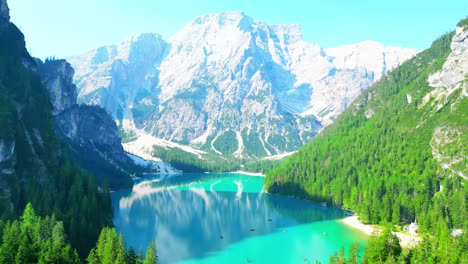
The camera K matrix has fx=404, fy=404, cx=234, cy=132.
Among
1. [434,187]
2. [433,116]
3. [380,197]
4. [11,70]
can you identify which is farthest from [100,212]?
[433,116]

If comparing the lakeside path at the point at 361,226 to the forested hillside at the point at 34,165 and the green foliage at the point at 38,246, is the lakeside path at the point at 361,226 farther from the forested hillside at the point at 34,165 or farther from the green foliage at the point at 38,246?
the green foliage at the point at 38,246

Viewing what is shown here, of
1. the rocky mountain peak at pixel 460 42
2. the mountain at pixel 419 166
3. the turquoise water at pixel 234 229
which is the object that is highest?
the rocky mountain peak at pixel 460 42

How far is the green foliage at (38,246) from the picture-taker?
210 ft

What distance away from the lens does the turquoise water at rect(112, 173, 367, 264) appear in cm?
9794

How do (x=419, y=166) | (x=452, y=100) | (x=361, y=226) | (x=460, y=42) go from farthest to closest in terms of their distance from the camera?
(x=460, y=42) → (x=452, y=100) → (x=419, y=166) → (x=361, y=226)

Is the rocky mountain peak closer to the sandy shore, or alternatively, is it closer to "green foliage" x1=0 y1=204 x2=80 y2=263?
the sandy shore

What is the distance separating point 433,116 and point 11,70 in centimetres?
16704

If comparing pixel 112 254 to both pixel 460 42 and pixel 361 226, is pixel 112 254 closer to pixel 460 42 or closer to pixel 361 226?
pixel 361 226

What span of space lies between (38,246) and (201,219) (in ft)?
261

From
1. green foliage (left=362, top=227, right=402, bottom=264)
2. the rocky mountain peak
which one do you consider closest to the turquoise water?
green foliage (left=362, top=227, right=402, bottom=264)

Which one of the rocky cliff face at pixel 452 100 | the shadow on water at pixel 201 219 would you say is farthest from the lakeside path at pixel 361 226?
the rocky cliff face at pixel 452 100

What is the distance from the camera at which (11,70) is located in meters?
142

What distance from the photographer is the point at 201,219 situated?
146250 millimetres

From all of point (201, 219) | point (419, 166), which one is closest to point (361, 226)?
point (419, 166)
